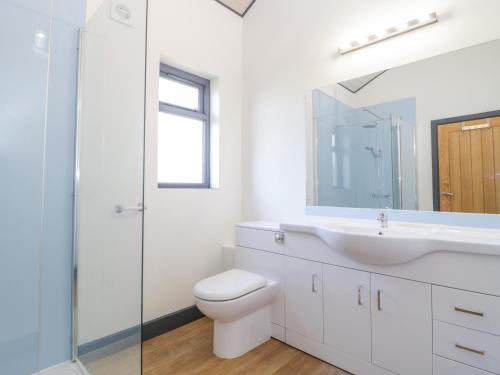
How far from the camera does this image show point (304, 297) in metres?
1.73

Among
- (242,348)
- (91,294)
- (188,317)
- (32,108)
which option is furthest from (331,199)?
(32,108)

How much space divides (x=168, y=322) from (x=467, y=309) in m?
1.77

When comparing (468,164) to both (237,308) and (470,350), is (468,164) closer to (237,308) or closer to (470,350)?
(470,350)

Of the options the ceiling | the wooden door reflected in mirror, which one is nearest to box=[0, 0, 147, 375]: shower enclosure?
the ceiling

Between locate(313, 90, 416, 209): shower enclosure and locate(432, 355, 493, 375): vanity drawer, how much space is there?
79cm

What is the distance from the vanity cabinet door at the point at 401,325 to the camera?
129 centimetres

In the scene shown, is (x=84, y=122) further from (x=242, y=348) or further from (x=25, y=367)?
(x=242, y=348)

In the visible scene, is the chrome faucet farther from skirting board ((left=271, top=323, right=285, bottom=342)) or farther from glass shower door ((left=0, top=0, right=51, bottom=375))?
glass shower door ((left=0, top=0, right=51, bottom=375))

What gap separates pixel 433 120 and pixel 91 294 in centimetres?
208

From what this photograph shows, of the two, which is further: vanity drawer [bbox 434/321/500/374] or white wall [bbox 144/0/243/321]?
white wall [bbox 144/0/243/321]

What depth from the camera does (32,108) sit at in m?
1.46

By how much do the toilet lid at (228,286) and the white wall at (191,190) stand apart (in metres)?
0.44

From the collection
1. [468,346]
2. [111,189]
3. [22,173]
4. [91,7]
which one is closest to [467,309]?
[468,346]

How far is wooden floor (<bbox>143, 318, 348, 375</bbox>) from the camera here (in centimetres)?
157
